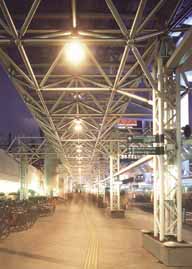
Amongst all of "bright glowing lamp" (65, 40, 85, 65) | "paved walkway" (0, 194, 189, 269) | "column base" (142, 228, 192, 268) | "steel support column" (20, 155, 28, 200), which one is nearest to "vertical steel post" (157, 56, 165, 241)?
"column base" (142, 228, 192, 268)

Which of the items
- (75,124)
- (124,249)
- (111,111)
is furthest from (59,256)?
(75,124)

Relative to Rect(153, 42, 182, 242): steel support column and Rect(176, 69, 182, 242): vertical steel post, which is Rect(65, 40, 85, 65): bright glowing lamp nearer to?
Rect(153, 42, 182, 242): steel support column

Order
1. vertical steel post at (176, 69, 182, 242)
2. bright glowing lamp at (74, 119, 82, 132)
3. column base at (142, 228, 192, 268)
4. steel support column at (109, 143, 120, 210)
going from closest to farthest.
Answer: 1. column base at (142, 228, 192, 268)
2. vertical steel post at (176, 69, 182, 242)
3. bright glowing lamp at (74, 119, 82, 132)
4. steel support column at (109, 143, 120, 210)

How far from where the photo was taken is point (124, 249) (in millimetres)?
13672

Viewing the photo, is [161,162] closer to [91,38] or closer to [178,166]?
[178,166]

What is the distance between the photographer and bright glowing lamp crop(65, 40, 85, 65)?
39.8ft

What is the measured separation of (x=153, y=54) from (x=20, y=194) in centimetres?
3242

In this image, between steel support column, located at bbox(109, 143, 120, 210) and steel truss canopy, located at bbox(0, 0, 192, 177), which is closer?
steel truss canopy, located at bbox(0, 0, 192, 177)

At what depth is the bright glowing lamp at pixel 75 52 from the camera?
12.1 m

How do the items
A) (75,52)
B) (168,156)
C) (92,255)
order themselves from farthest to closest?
(75,52), (92,255), (168,156)

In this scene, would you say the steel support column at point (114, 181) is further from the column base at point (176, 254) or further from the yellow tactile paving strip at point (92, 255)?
the column base at point (176, 254)

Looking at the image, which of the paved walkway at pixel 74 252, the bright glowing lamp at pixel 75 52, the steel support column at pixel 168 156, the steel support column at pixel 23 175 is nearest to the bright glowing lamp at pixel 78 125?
the paved walkway at pixel 74 252

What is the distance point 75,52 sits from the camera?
512 inches

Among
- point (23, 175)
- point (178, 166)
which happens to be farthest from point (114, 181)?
point (178, 166)
